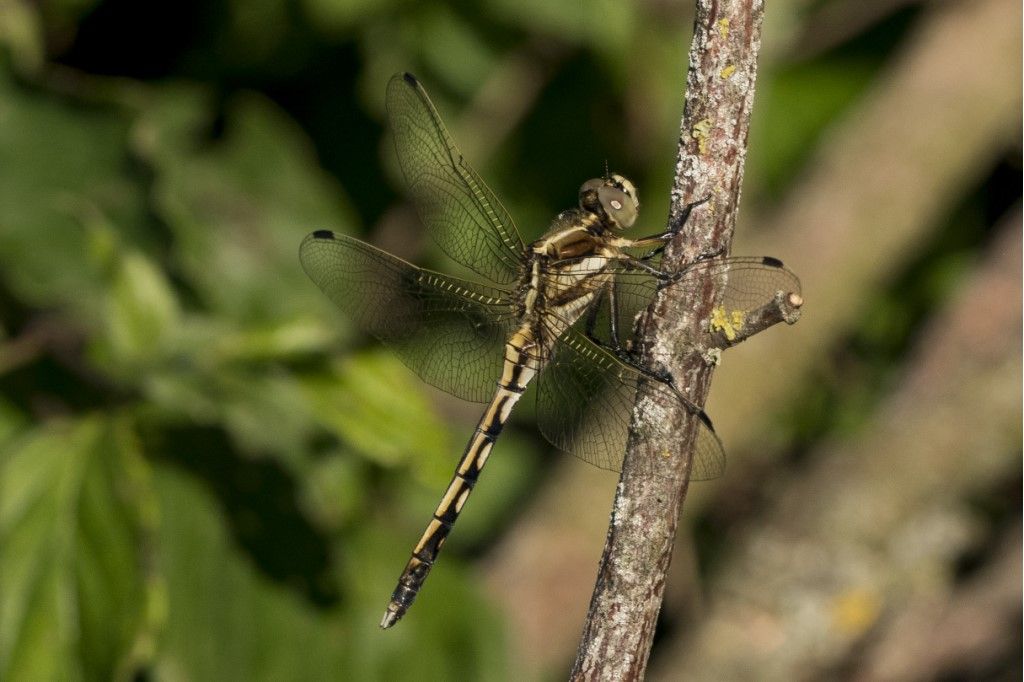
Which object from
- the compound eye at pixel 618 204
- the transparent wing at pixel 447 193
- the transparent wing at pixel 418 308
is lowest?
the transparent wing at pixel 418 308

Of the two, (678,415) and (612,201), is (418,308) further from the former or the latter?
(678,415)

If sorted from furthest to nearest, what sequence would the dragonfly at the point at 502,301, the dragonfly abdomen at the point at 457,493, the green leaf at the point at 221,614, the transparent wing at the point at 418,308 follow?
the green leaf at the point at 221,614 < the transparent wing at the point at 418,308 < the dragonfly abdomen at the point at 457,493 < the dragonfly at the point at 502,301

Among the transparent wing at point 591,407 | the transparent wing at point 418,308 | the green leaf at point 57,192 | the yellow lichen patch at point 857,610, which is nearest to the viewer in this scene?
the transparent wing at point 591,407

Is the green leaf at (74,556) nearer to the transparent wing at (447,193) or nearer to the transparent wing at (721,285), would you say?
the transparent wing at (447,193)

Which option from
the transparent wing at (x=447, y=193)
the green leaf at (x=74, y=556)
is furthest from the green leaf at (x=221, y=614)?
the transparent wing at (x=447, y=193)

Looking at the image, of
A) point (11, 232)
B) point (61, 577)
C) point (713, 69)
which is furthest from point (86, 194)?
point (713, 69)

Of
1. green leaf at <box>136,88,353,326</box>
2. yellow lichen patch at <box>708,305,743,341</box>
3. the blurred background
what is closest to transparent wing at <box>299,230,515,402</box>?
the blurred background

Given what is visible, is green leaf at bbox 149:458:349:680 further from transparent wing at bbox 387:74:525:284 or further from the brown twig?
the brown twig

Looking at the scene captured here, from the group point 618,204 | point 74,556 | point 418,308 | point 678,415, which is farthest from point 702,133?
point 74,556
